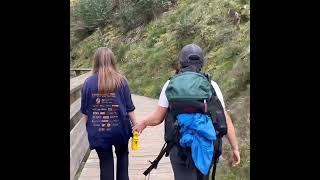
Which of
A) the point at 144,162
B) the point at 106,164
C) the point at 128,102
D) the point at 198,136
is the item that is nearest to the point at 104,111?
the point at 128,102

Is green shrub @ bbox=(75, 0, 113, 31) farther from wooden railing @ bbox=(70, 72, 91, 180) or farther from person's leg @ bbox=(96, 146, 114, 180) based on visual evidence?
person's leg @ bbox=(96, 146, 114, 180)

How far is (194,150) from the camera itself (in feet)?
17.3

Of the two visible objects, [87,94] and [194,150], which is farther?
[87,94]

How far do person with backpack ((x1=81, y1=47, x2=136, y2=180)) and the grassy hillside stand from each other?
225cm

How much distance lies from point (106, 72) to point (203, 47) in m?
12.0

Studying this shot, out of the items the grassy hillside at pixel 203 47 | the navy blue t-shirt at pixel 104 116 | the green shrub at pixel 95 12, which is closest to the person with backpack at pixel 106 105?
the navy blue t-shirt at pixel 104 116

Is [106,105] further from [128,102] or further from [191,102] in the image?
[191,102]

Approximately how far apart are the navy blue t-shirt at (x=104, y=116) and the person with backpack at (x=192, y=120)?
989mm

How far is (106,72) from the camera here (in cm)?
638

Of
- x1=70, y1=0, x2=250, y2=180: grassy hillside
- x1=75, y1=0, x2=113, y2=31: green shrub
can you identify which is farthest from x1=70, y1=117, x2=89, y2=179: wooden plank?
x1=75, y1=0, x2=113, y2=31: green shrub

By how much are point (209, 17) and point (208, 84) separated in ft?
48.8

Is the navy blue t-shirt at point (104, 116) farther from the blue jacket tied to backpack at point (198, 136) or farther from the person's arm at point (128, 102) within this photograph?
the blue jacket tied to backpack at point (198, 136)
